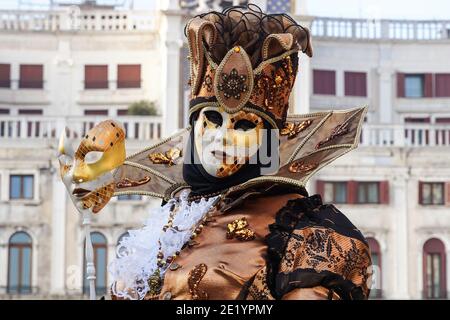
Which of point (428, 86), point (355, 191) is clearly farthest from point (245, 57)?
point (428, 86)

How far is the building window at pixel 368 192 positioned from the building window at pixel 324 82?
13.0 feet

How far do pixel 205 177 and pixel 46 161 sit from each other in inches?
1185

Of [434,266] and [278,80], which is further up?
[278,80]

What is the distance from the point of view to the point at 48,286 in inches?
1444

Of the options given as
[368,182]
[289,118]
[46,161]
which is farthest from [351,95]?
Answer: [289,118]

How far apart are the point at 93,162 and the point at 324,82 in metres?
34.9

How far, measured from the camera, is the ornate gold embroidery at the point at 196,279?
6973 mm

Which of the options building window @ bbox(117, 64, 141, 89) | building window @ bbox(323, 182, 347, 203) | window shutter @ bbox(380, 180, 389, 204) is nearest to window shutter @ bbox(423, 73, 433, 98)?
window shutter @ bbox(380, 180, 389, 204)

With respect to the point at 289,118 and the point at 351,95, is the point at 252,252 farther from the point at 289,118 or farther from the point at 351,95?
the point at 351,95

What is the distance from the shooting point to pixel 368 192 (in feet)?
126

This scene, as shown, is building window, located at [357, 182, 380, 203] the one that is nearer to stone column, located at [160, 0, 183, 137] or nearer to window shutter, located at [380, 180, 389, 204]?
window shutter, located at [380, 180, 389, 204]

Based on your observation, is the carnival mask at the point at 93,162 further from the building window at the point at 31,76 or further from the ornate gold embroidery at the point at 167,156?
the building window at the point at 31,76

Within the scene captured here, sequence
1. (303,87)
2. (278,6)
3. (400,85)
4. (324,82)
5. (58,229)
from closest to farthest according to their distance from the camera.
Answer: (58,229), (278,6), (303,87), (324,82), (400,85)

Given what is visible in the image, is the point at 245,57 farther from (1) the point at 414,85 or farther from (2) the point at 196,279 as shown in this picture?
(1) the point at 414,85
